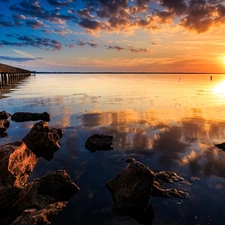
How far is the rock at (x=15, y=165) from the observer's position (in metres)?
7.07

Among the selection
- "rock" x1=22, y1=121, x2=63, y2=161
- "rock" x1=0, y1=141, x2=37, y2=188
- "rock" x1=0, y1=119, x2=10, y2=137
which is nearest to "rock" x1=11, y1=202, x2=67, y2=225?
"rock" x1=0, y1=141, x2=37, y2=188

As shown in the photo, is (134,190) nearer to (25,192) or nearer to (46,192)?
(46,192)

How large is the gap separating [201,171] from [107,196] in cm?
435

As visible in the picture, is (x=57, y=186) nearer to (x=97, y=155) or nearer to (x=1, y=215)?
(x=1, y=215)

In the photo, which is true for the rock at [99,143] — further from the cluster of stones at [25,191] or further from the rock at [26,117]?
the rock at [26,117]

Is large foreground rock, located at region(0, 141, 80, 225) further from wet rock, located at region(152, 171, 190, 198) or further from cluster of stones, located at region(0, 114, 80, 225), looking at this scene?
wet rock, located at region(152, 171, 190, 198)

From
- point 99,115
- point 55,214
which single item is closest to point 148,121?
point 99,115

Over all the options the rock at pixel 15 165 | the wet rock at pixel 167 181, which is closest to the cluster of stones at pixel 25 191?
the rock at pixel 15 165

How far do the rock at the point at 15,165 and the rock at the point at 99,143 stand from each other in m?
3.30

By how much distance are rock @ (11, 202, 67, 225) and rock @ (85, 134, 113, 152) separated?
494 centimetres

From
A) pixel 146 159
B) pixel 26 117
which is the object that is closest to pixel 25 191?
pixel 146 159

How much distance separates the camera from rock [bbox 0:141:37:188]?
23.2ft

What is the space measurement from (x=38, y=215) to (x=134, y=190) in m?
2.87

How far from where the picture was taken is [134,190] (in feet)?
22.3
